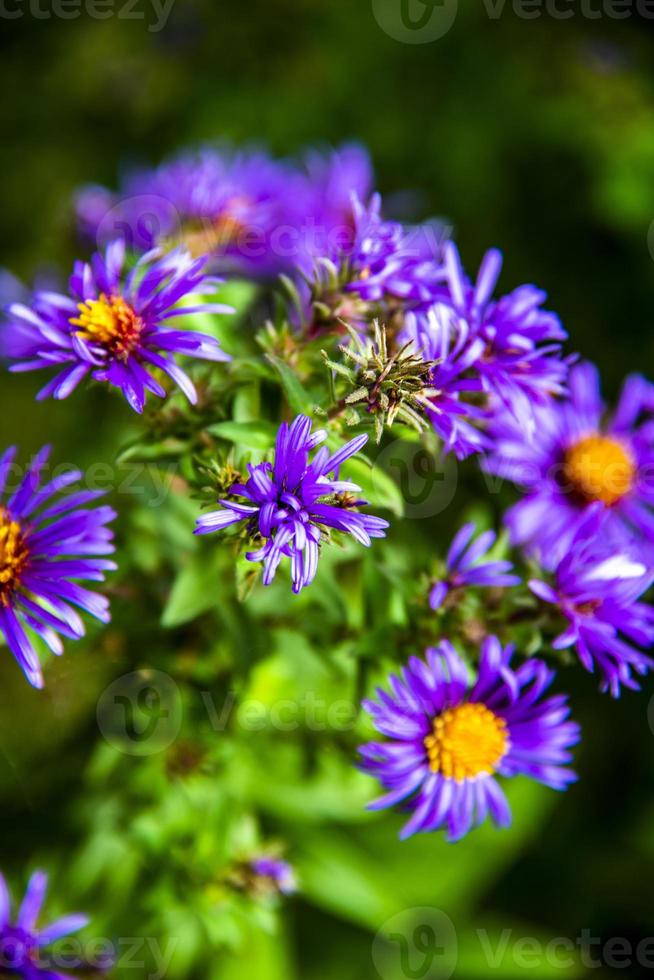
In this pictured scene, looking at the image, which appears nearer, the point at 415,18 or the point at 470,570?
the point at 470,570

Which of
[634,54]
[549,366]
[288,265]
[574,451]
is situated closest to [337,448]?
[549,366]

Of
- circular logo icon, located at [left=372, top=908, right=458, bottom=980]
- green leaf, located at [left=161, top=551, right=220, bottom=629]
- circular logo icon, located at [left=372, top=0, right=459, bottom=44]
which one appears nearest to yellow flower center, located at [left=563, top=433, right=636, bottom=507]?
green leaf, located at [left=161, top=551, right=220, bottom=629]

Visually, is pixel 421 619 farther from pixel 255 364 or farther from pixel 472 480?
pixel 472 480

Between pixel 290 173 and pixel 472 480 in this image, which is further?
pixel 290 173

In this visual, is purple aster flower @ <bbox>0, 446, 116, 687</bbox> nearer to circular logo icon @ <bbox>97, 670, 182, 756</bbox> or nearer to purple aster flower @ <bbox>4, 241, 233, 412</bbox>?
purple aster flower @ <bbox>4, 241, 233, 412</bbox>

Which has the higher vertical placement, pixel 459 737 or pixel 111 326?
pixel 111 326

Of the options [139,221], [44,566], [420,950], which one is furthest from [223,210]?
[420,950]

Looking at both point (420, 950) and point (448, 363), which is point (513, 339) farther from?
point (420, 950)
